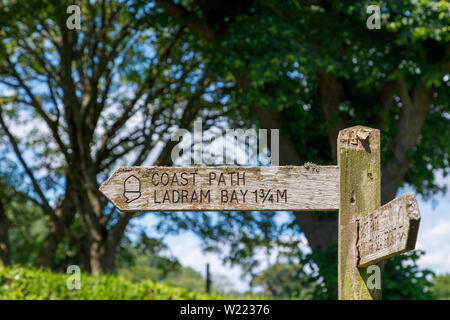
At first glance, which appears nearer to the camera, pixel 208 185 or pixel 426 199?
pixel 208 185

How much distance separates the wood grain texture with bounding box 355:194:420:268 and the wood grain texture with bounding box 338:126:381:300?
0.07 meters

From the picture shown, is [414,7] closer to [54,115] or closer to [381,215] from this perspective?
[381,215]

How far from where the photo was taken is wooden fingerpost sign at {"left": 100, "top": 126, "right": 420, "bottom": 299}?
3.54m

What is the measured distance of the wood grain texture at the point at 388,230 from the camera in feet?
9.39

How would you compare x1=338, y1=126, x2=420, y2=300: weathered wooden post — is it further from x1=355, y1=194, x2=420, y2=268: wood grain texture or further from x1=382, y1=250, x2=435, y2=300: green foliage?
x1=382, y1=250, x2=435, y2=300: green foliage

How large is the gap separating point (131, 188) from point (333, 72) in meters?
6.18

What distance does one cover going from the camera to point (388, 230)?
122 inches

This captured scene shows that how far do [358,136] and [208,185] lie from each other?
102cm

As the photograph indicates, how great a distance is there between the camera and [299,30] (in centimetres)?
952

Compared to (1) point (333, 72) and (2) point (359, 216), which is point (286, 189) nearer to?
(2) point (359, 216)

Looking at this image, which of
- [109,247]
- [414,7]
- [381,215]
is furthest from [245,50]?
[381,215]

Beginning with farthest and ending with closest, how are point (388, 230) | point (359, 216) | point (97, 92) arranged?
1. point (97, 92)
2. point (359, 216)
3. point (388, 230)

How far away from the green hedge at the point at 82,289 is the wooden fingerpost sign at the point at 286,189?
5.45m

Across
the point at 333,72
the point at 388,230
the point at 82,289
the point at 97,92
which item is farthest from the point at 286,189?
the point at 97,92
